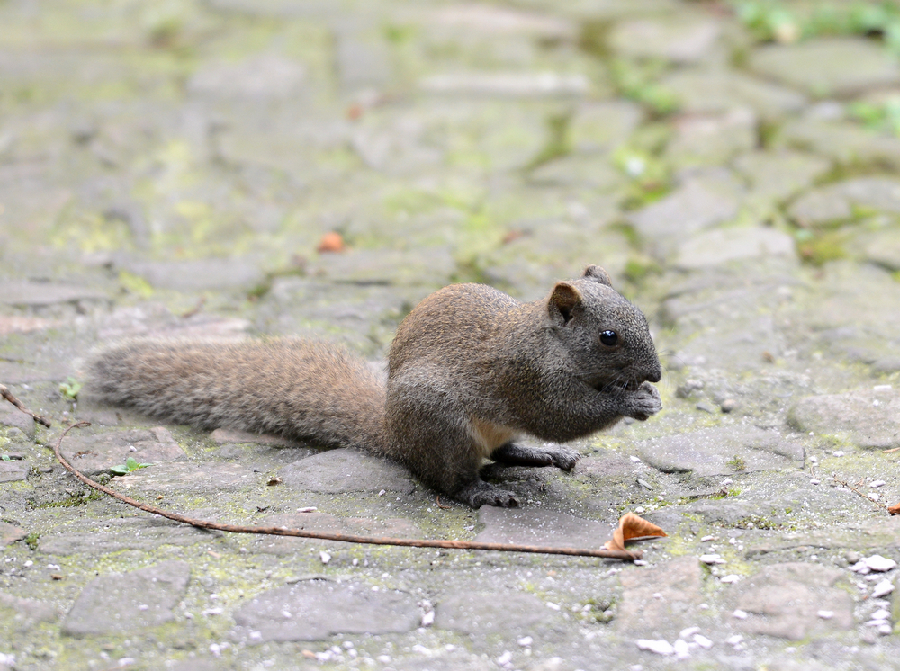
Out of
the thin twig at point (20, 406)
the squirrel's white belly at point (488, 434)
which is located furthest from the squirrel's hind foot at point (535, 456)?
the thin twig at point (20, 406)

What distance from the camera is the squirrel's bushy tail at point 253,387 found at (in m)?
3.57

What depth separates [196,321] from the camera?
14.6 ft

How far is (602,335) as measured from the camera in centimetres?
318

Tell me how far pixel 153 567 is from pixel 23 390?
1373 mm

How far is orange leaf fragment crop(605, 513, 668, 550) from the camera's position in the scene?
291 centimetres

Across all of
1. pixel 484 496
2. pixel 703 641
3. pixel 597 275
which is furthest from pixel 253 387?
pixel 703 641

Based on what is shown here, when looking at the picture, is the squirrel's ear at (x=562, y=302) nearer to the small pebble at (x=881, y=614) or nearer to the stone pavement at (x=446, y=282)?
the stone pavement at (x=446, y=282)

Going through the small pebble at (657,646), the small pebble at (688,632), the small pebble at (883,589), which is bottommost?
the small pebble at (657,646)

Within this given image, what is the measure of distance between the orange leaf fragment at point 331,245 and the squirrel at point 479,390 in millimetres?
1692

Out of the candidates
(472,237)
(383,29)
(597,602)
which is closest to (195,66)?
(383,29)

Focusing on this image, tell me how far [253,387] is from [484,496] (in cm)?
98

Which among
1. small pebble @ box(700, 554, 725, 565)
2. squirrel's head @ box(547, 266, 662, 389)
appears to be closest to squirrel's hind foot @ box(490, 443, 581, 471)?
squirrel's head @ box(547, 266, 662, 389)

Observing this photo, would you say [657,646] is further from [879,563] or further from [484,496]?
[484,496]

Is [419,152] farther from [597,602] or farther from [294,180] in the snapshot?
[597,602]
